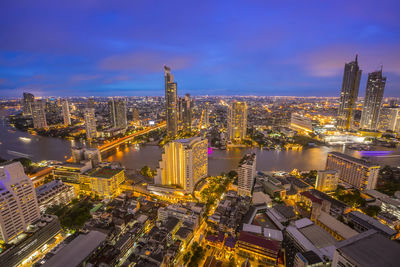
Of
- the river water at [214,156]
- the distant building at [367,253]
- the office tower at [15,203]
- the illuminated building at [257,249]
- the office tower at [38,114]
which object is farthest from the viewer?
the office tower at [38,114]

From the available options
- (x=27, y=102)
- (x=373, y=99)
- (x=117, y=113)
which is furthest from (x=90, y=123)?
(x=373, y=99)

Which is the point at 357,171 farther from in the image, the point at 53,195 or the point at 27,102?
the point at 27,102

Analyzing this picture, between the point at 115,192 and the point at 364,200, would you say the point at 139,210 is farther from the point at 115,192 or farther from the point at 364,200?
the point at 364,200

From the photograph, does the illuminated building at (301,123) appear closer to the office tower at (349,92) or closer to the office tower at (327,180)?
the office tower at (349,92)

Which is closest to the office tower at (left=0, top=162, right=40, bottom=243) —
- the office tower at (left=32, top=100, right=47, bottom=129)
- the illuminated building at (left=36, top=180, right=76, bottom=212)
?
the illuminated building at (left=36, top=180, right=76, bottom=212)

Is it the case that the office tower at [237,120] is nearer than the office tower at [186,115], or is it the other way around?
the office tower at [237,120]

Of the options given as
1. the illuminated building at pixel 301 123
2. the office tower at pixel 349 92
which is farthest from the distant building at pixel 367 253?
the office tower at pixel 349 92

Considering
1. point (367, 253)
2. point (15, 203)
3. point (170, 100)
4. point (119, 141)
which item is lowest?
point (119, 141)

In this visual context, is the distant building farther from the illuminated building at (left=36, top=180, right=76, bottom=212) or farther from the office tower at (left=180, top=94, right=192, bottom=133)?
the office tower at (left=180, top=94, right=192, bottom=133)
